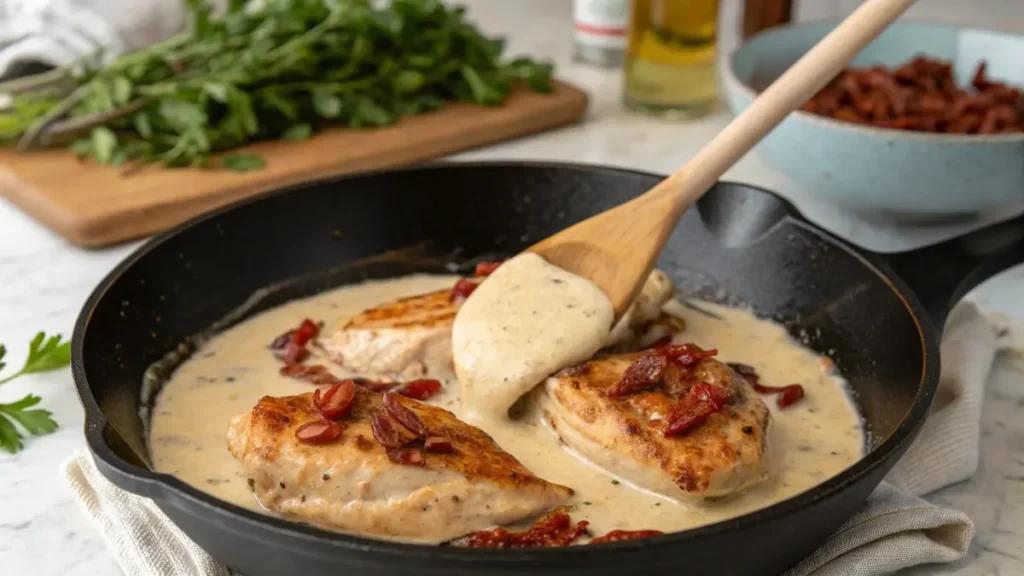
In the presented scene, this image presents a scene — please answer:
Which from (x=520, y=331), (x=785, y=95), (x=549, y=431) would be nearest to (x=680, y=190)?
(x=785, y=95)

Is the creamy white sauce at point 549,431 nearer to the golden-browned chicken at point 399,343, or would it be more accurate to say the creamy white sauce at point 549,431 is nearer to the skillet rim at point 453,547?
the golden-browned chicken at point 399,343

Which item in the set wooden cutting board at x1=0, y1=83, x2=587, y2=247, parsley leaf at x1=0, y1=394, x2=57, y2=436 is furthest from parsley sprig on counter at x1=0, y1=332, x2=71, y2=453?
wooden cutting board at x1=0, y1=83, x2=587, y2=247

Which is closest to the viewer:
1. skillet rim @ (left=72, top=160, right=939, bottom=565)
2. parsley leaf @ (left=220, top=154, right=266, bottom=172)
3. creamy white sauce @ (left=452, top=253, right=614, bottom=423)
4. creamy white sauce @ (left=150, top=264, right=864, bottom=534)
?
skillet rim @ (left=72, top=160, right=939, bottom=565)

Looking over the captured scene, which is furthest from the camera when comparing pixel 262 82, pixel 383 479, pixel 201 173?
pixel 262 82

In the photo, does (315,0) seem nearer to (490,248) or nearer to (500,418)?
(490,248)

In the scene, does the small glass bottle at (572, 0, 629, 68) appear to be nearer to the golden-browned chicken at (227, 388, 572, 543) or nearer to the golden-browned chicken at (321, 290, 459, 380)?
the golden-browned chicken at (321, 290, 459, 380)

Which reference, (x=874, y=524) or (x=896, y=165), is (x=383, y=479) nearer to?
(x=874, y=524)
